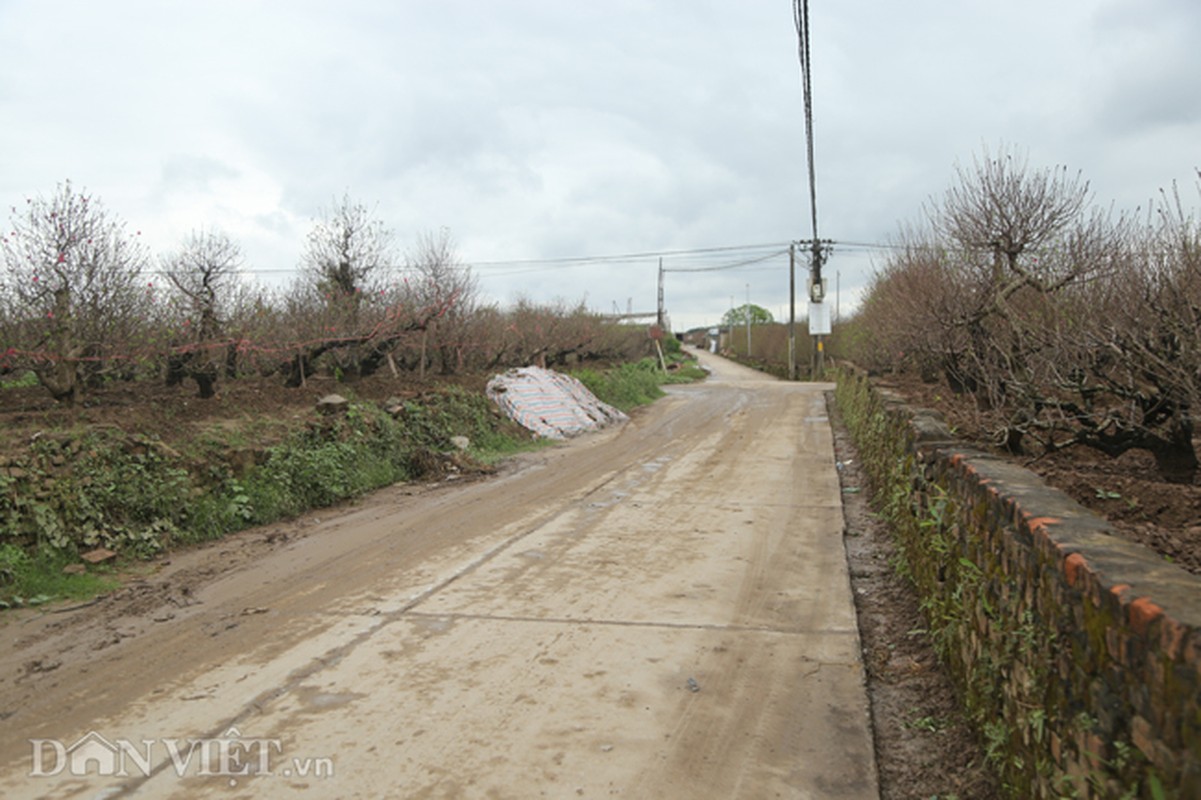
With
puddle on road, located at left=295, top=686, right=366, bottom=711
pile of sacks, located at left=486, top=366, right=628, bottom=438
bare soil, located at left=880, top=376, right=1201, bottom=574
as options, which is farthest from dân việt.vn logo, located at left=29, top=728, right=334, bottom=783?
pile of sacks, located at left=486, top=366, right=628, bottom=438

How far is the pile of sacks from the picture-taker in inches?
718

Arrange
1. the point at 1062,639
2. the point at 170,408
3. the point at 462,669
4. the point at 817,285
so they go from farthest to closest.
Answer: the point at 817,285
the point at 170,408
the point at 462,669
the point at 1062,639

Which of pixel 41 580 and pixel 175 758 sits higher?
pixel 41 580

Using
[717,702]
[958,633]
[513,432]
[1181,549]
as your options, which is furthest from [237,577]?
[513,432]

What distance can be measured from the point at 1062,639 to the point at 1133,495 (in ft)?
9.71

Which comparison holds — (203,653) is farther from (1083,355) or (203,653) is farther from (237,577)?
(1083,355)

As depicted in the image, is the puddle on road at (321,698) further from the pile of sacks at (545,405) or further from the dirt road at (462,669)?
the pile of sacks at (545,405)

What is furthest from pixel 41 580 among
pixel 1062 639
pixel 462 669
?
pixel 1062 639

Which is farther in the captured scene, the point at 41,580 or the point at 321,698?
the point at 41,580

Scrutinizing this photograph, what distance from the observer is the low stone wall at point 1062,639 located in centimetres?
207

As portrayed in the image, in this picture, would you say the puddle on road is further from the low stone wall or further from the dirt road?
the low stone wall

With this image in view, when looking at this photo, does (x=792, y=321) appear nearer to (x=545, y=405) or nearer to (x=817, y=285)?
(x=817, y=285)

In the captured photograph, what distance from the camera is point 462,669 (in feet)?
15.5

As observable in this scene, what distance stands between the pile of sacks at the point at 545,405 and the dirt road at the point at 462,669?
9220mm
